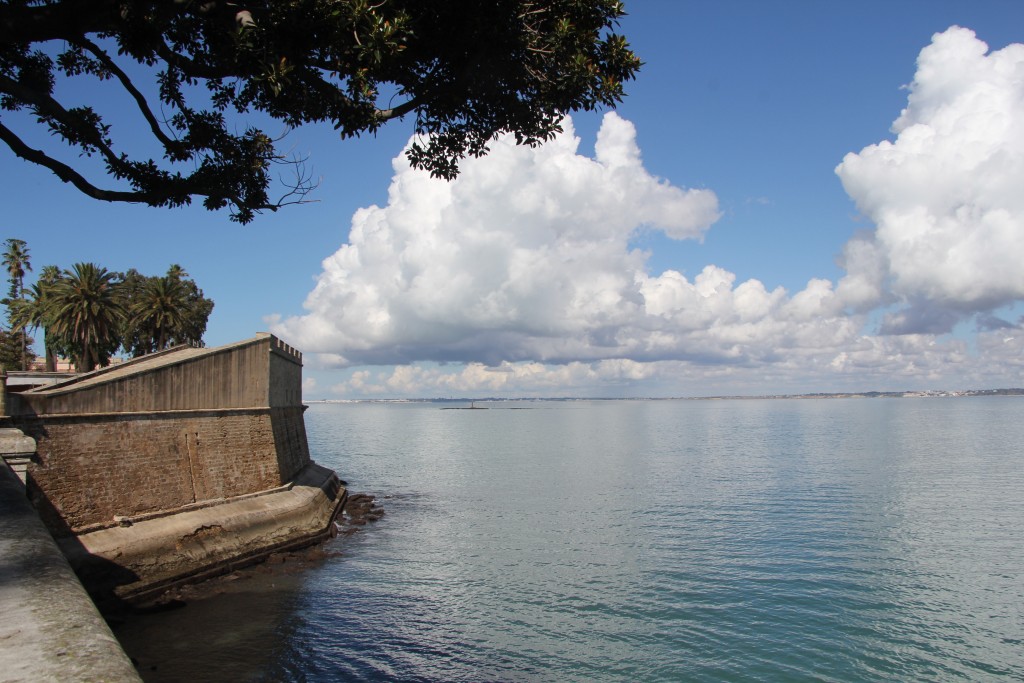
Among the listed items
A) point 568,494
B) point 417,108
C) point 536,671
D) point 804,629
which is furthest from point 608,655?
point 568,494

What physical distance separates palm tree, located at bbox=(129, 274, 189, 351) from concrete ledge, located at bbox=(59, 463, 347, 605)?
111ft

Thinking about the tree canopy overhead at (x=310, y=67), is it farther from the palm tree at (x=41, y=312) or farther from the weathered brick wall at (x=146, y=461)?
the palm tree at (x=41, y=312)

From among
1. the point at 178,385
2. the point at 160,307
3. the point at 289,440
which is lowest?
the point at 289,440

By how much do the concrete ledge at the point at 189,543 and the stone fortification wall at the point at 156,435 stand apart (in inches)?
32.7

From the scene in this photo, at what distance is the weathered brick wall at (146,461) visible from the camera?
21.8 m

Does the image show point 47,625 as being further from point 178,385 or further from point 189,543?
point 178,385

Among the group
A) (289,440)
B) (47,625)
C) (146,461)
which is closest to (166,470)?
(146,461)

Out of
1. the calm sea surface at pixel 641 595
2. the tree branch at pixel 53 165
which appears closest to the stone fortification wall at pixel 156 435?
the calm sea surface at pixel 641 595

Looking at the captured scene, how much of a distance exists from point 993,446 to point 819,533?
61.0 metres

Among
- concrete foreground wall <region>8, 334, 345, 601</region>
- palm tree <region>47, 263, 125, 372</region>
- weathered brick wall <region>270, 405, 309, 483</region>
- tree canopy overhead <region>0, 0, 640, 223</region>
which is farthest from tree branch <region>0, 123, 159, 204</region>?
palm tree <region>47, 263, 125, 372</region>

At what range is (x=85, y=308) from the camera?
48.9 meters

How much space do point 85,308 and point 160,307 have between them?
28.3 feet

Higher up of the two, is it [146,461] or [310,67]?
[310,67]

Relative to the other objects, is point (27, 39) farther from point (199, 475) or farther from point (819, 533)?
point (819, 533)
